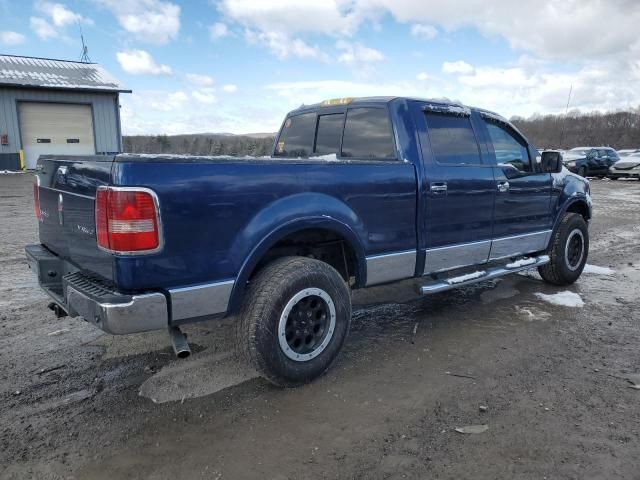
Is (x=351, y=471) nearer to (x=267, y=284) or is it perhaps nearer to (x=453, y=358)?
(x=267, y=284)

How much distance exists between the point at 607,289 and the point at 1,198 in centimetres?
1465

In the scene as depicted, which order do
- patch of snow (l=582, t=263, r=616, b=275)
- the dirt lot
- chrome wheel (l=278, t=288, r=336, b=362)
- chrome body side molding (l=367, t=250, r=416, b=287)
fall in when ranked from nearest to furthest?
the dirt lot < chrome wheel (l=278, t=288, r=336, b=362) < chrome body side molding (l=367, t=250, r=416, b=287) < patch of snow (l=582, t=263, r=616, b=275)

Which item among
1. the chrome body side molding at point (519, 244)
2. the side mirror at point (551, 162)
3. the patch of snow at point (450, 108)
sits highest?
the patch of snow at point (450, 108)

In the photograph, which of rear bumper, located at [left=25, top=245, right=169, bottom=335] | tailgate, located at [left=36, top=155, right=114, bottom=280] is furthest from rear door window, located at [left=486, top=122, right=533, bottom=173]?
tailgate, located at [left=36, top=155, right=114, bottom=280]

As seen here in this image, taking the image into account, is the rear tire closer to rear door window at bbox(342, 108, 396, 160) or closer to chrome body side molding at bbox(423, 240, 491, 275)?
chrome body side molding at bbox(423, 240, 491, 275)

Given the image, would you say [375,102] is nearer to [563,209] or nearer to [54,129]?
[563,209]

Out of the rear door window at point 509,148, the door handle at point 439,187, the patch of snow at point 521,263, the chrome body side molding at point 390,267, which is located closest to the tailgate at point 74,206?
the chrome body side molding at point 390,267

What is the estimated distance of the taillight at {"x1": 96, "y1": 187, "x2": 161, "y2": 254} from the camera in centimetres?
271

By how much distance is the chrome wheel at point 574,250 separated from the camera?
6.02 meters

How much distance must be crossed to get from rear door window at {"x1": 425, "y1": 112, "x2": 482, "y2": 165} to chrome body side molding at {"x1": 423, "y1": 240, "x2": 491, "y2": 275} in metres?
0.76

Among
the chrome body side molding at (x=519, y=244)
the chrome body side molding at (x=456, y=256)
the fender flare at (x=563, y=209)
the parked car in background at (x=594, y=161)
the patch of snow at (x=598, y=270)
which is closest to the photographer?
the chrome body side molding at (x=456, y=256)

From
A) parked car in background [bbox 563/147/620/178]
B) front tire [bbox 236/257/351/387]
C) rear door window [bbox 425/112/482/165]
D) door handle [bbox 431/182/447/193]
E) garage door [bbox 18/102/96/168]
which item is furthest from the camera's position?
parked car in background [bbox 563/147/620/178]

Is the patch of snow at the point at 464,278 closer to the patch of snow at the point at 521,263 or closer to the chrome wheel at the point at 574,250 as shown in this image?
the patch of snow at the point at 521,263

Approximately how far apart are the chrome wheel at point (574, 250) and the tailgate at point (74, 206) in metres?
5.16
